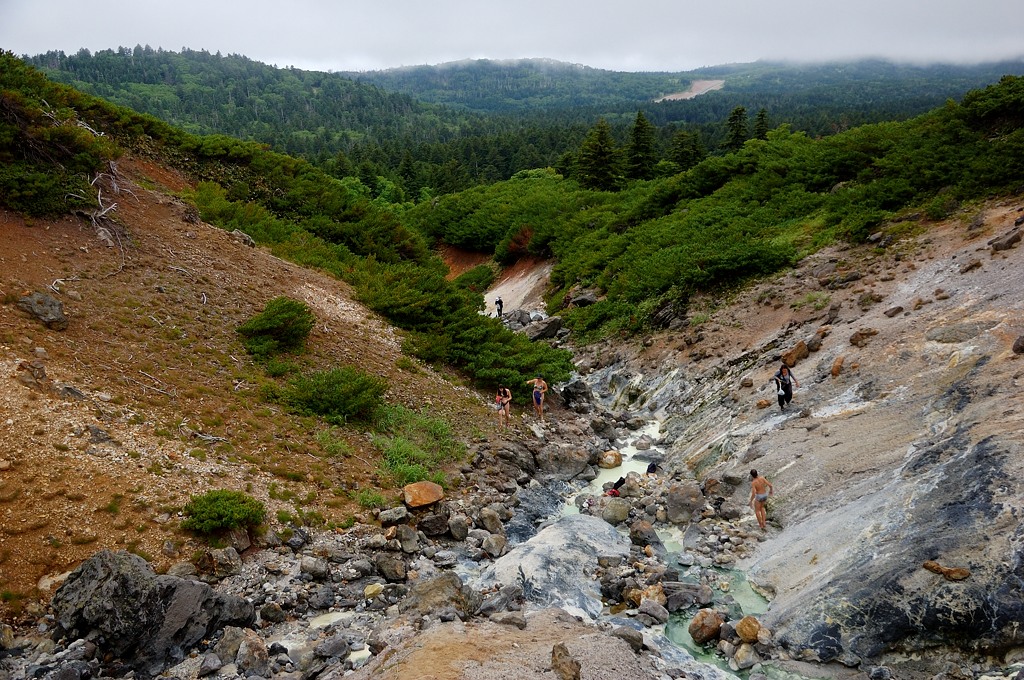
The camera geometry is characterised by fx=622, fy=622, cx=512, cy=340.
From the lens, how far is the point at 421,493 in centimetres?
1206

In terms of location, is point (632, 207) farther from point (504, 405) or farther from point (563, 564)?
point (563, 564)

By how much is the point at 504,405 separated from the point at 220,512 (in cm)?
852

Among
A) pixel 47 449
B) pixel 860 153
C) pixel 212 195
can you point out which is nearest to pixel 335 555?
pixel 47 449

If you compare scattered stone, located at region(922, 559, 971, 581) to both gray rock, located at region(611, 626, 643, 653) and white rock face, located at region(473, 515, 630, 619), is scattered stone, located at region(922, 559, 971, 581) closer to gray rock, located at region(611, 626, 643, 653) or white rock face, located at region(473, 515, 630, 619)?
gray rock, located at region(611, 626, 643, 653)

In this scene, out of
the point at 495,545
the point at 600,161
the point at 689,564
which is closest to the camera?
the point at 689,564

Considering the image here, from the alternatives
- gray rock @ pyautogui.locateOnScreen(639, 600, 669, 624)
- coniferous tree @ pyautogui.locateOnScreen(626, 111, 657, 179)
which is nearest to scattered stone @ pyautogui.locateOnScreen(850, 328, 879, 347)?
gray rock @ pyautogui.locateOnScreen(639, 600, 669, 624)

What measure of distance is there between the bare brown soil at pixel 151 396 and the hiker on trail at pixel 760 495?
6774 mm

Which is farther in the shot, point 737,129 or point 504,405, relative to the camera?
point 737,129

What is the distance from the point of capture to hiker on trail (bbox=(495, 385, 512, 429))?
16516 millimetres

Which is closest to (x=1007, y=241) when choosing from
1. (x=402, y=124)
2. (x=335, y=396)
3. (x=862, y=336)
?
(x=862, y=336)

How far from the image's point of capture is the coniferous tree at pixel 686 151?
48688 millimetres

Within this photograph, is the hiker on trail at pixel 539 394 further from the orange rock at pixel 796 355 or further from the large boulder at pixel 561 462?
the orange rock at pixel 796 355

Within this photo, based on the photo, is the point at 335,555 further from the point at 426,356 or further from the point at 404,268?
the point at 404,268

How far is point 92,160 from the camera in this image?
55.2ft
